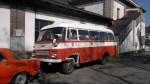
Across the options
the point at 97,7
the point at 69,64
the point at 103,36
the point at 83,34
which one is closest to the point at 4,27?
the point at 69,64

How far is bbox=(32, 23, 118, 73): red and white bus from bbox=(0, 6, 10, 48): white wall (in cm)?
205

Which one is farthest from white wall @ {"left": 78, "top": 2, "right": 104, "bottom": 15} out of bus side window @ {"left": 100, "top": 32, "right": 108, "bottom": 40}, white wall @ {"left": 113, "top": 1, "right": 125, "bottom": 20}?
bus side window @ {"left": 100, "top": 32, "right": 108, "bottom": 40}

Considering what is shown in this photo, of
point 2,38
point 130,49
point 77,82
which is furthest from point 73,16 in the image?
point 130,49

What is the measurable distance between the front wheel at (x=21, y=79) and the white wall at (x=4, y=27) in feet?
15.6

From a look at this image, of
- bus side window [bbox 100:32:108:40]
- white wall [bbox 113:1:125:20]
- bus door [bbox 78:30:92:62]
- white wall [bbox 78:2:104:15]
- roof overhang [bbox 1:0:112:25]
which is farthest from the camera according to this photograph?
white wall [bbox 113:1:125:20]

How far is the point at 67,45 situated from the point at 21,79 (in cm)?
383

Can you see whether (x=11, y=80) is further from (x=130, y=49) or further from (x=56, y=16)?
(x=130, y=49)

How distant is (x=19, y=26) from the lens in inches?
611

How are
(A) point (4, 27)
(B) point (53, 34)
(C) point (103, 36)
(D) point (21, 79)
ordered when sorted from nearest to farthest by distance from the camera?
(D) point (21, 79) < (B) point (53, 34) < (A) point (4, 27) < (C) point (103, 36)

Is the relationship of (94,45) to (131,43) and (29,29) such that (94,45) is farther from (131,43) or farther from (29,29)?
(131,43)

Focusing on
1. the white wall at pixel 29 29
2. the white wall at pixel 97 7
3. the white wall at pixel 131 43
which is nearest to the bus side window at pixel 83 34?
the white wall at pixel 29 29

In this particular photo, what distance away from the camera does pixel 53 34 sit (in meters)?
13.4

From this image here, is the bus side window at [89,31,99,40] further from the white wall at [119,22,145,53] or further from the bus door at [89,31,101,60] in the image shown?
the white wall at [119,22,145,53]

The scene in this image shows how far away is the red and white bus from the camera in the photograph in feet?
41.9
